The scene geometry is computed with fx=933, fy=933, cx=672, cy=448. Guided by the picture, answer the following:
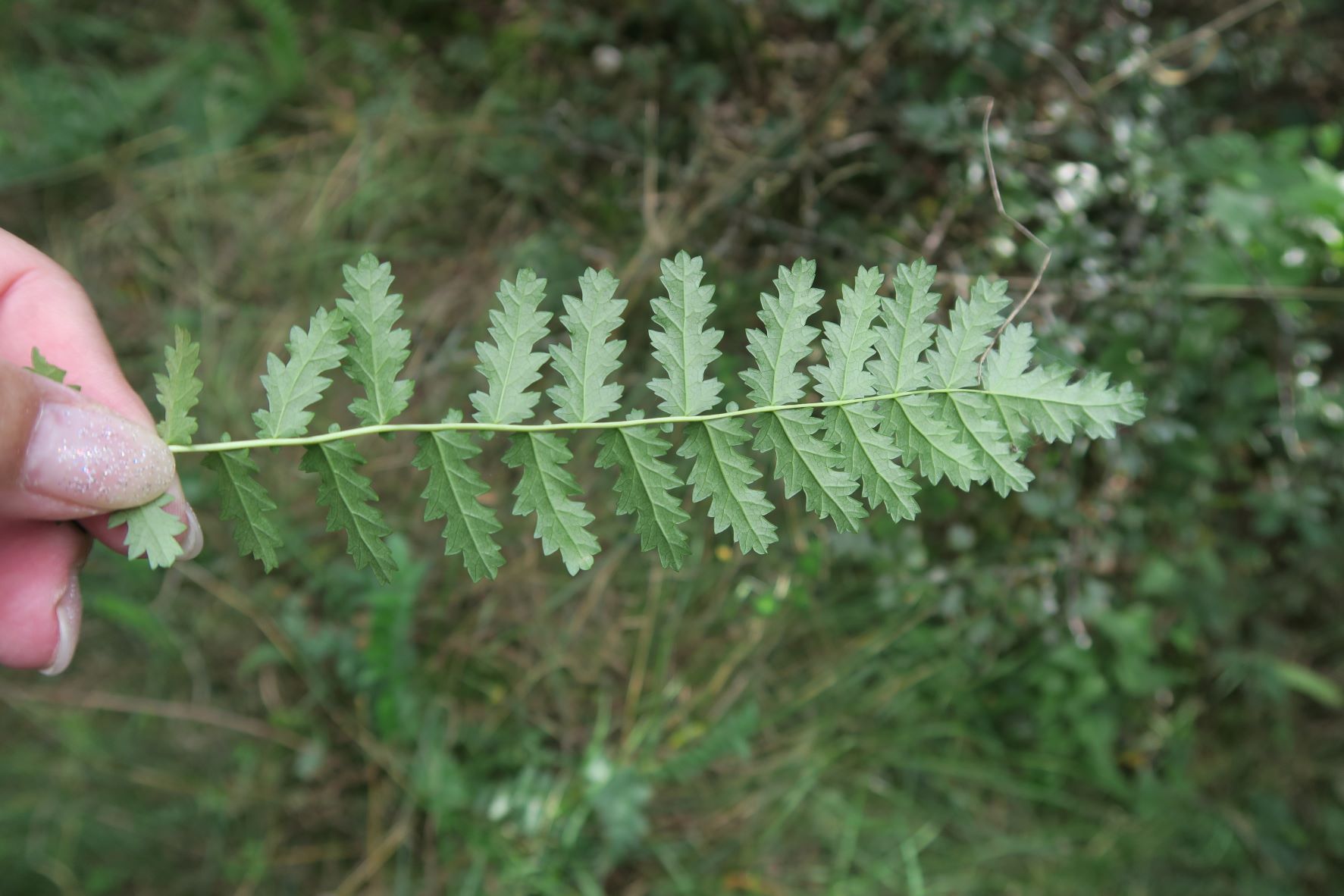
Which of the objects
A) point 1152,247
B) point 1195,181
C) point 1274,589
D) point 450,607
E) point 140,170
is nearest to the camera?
point 1152,247

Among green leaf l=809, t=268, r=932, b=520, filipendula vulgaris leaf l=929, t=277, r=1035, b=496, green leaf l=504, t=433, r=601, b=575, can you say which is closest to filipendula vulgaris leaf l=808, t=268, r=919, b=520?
green leaf l=809, t=268, r=932, b=520

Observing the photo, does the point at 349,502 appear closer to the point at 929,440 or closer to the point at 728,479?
the point at 728,479

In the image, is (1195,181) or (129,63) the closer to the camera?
(1195,181)

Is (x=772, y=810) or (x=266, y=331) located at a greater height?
(x=266, y=331)

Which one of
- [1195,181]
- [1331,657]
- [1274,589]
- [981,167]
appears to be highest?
[981,167]

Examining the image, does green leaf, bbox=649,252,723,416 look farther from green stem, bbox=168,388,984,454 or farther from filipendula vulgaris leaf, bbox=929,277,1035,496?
filipendula vulgaris leaf, bbox=929,277,1035,496

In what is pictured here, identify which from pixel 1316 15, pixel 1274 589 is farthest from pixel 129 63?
pixel 1274 589

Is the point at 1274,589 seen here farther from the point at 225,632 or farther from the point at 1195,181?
the point at 225,632
